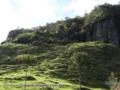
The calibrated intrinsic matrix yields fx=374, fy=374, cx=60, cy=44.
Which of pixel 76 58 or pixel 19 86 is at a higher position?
pixel 76 58

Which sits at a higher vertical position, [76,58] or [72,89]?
[76,58]

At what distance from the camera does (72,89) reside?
196 m

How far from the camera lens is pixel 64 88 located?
19538 cm

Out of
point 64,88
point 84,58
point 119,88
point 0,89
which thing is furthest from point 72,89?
point 119,88

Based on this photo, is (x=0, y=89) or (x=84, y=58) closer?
(x=0, y=89)

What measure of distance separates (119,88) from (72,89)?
114013 mm

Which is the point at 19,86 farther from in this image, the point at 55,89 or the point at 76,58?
the point at 76,58

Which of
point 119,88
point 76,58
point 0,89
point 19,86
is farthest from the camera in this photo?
point 19,86

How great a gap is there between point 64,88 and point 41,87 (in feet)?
70.9

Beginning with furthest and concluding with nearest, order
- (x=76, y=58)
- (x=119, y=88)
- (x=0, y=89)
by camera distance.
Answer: (x=76, y=58), (x=0, y=89), (x=119, y=88)

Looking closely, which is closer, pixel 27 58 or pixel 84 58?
pixel 84 58

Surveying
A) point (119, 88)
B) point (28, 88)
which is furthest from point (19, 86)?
point (119, 88)

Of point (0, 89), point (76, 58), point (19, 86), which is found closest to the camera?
point (0, 89)

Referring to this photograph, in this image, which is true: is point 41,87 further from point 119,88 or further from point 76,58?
point 119,88
